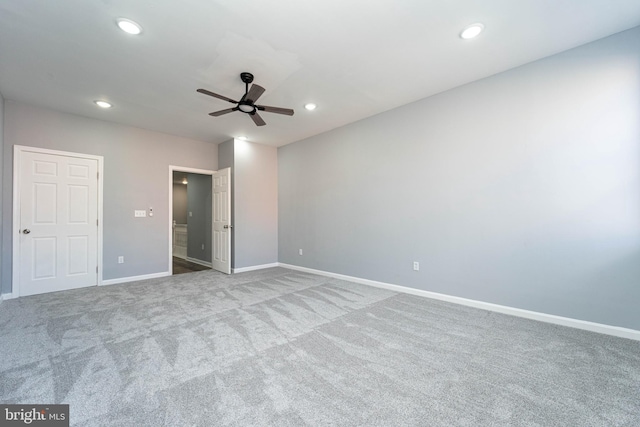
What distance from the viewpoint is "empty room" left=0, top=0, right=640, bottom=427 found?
1.80 metres

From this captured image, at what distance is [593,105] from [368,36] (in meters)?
2.34

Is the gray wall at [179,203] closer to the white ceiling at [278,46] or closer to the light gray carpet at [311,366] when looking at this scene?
the white ceiling at [278,46]

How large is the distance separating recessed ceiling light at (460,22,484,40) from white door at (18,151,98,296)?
5557 mm

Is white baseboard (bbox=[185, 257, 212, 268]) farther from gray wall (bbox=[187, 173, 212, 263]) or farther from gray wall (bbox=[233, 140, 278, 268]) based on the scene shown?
gray wall (bbox=[233, 140, 278, 268])

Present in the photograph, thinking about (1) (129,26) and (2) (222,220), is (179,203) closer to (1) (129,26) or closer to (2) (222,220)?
(2) (222,220)

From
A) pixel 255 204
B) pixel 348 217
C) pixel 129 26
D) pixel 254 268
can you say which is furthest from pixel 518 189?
pixel 254 268

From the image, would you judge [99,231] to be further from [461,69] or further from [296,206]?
[461,69]

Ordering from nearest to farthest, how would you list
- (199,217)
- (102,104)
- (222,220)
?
(102,104) < (222,220) < (199,217)

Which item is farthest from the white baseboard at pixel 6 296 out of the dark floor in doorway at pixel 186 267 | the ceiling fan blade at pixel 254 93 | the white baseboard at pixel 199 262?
the ceiling fan blade at pixel 254 93

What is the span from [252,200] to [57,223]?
312cm

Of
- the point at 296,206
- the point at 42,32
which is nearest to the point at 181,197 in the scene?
the point at 296,206

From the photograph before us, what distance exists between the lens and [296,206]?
5.78 meters

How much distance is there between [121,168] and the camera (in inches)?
185

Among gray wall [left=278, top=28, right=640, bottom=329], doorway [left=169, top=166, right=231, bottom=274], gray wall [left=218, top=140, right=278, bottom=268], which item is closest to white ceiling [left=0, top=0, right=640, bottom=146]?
gray wall [left=278, top=28, right=640, bottom=329]
